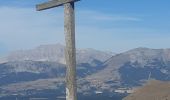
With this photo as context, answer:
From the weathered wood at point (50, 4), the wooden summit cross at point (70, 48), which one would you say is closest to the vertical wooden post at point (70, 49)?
the wooden summit cross at point (70, 48)

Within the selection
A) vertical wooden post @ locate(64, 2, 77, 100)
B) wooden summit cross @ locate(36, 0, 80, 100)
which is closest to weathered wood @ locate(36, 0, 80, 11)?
wooden summit cross @ locate(36, 0, 80, 100)

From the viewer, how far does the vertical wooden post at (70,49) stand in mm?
11047

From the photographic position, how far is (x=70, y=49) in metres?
11.1

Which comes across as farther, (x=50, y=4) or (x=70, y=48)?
(x=50, y=4)

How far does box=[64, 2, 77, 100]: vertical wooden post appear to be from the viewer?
11.0 metres

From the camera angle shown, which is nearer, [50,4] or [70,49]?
[70,49]

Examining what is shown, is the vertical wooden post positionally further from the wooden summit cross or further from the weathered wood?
the weathered wood

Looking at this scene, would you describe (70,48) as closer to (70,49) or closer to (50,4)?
(70,49)

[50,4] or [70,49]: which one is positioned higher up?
[50,4]

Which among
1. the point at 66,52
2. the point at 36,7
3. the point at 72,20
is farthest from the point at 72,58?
the point at 36,7

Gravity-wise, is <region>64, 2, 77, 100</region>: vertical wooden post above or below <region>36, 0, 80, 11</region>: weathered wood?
below

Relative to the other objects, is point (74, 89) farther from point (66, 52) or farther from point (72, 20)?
point (72, 20)

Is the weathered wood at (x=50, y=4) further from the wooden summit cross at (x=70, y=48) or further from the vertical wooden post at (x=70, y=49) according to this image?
the vertical wooden post at (x=70, y=49)

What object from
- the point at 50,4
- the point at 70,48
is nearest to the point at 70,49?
the point at 70,48
